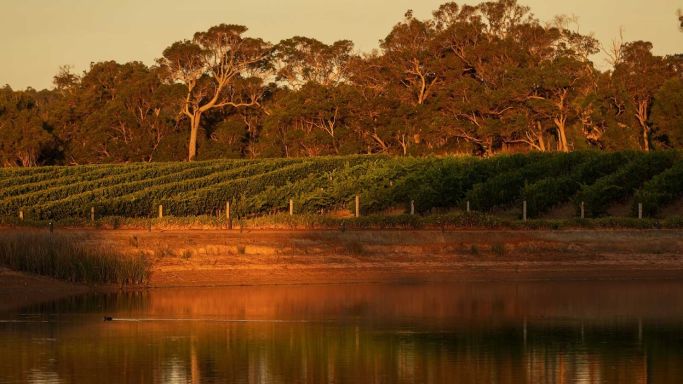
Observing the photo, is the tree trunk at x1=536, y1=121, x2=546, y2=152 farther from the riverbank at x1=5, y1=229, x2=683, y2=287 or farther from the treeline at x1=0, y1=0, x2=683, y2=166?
the riverbank at x1=5, y1=229, x2=683, y2=287

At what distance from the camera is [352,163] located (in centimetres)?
7231

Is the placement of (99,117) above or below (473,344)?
above

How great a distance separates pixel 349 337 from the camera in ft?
83.6

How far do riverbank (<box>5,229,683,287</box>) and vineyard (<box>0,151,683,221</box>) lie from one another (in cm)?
1068

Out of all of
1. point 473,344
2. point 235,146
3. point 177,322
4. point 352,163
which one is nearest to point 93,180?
point 352,163

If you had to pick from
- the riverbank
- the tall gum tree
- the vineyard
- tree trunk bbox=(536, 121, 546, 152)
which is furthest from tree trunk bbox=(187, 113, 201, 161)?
the riverbank

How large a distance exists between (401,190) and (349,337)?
3446 centimetres

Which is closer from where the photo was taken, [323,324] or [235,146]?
[323,324]

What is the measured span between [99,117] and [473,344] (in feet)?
262

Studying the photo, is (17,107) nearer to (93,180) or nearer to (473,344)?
(93,180)

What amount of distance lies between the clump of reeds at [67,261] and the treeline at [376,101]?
5286 centimetres

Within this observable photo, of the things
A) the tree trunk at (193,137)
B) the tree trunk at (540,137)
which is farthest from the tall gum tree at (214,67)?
the tree trunk at (540,137)

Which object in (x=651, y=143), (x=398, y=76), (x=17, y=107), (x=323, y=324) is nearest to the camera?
(x=323, y=324)

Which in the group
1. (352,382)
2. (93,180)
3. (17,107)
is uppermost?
(17,107)
